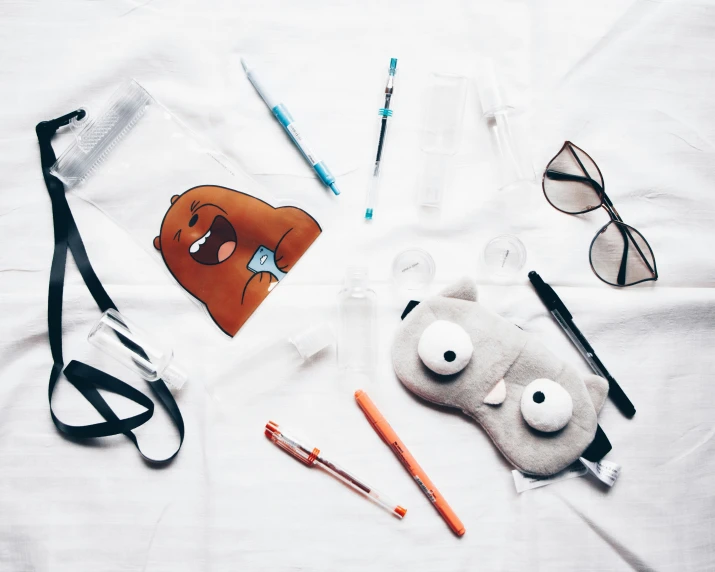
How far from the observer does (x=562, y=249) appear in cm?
77

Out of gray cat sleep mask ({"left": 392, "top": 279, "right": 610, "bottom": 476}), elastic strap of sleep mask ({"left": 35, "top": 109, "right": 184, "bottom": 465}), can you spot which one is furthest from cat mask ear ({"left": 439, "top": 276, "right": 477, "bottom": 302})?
elastic strap of sleep mask ({"left": 35, "top": 109, "right": 184, "bottom": 465})

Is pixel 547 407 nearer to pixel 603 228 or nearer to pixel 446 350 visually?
pixel 446 350

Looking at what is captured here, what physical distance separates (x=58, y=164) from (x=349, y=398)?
0.59 meters

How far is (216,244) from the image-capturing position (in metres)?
0.75

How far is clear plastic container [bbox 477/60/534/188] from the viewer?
2.48 feet

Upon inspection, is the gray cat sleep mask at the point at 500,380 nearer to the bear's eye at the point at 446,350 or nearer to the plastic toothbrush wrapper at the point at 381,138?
the bear's eye at the point at 446,350

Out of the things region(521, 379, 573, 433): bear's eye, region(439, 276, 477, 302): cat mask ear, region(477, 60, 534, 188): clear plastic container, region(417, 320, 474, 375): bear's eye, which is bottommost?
region(521, 379, 573, 433): bear's eye

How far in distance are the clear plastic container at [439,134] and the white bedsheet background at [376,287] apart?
0.02 metres

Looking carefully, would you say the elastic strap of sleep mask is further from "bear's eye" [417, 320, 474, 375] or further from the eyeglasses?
the eyeglasses

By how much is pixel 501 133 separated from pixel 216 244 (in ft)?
1.64

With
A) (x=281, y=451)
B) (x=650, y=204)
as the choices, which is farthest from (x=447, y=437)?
(x=650, y=204)

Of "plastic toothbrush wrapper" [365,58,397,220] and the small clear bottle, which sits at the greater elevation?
"plastic toothbrush wrapper" [365,58,397,220]

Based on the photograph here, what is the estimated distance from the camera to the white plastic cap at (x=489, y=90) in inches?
29.6

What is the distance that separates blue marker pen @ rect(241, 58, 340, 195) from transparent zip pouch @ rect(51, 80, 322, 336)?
2.6 inches
